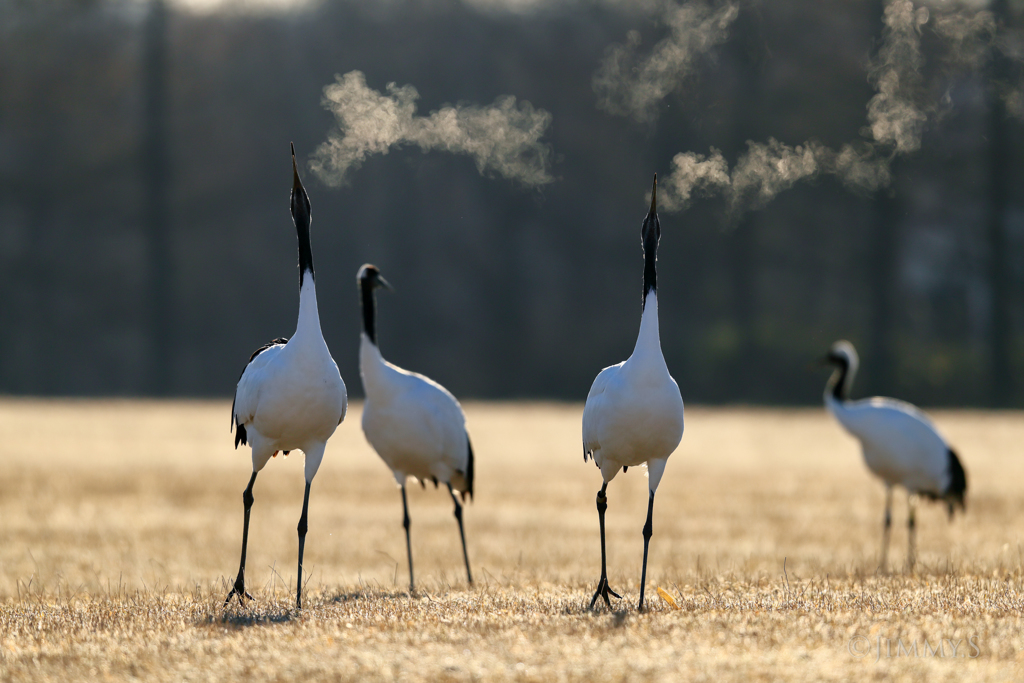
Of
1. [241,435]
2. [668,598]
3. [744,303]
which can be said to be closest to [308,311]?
[241,435]

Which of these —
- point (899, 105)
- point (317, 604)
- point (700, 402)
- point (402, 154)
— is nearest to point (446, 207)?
point (402, 154)

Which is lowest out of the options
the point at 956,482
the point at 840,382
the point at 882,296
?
the point at 956,482

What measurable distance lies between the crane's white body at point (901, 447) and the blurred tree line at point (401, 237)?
22583 mm

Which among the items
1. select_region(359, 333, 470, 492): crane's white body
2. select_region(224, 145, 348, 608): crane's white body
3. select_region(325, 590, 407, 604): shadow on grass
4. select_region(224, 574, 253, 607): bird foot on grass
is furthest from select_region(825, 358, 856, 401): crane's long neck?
select_region(224, 574, 253, 607): bird foot on grass

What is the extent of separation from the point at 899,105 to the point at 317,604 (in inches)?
643

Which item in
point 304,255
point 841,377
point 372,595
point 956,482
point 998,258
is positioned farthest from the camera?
point 998,258

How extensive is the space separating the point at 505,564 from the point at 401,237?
2933 cm

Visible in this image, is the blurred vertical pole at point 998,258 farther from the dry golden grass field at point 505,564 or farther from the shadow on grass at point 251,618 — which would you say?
the shadow on grass at point 251,618

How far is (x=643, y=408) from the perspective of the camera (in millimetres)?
6938

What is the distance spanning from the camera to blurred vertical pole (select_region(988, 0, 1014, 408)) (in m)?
30.5

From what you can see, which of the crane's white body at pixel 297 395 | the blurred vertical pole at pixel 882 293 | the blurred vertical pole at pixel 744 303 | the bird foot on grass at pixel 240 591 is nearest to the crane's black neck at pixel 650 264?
the crane's white body at pixel 297 395

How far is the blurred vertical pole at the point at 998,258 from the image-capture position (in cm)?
3053

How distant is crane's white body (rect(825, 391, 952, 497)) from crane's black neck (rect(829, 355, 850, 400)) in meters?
0.70

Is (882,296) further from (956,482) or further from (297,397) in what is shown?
(297,397)
